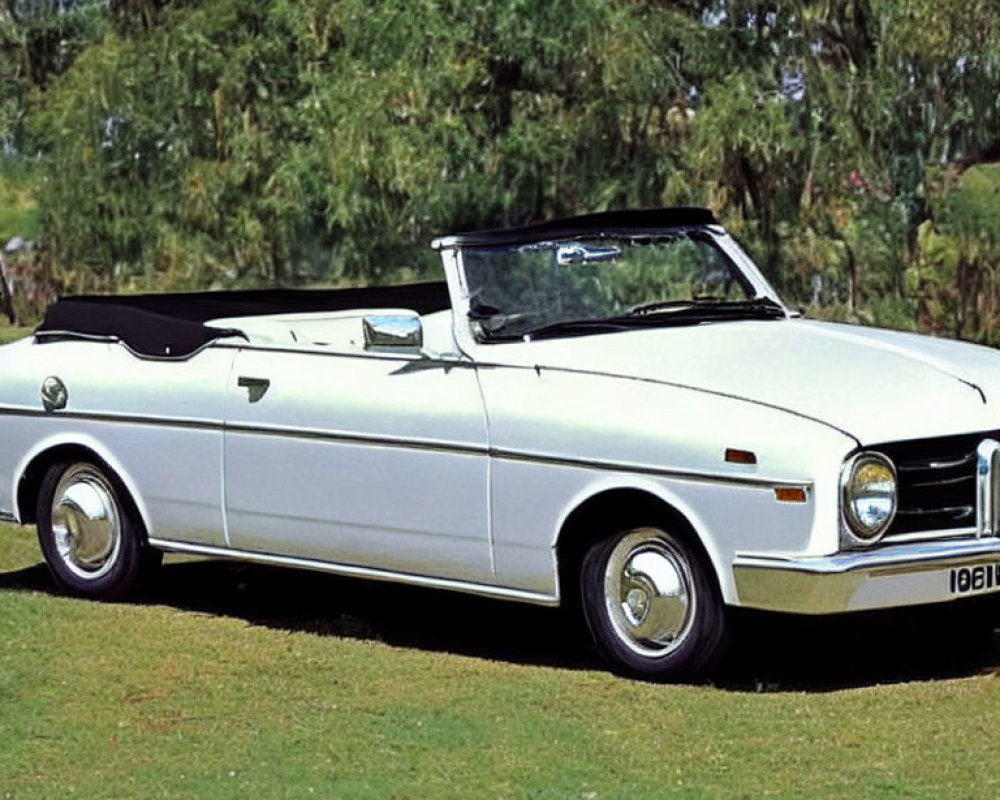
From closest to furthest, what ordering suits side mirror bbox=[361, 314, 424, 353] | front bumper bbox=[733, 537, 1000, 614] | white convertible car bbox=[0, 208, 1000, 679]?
1. front bumper bbox=[733, 537, 1000, 614]
2. white convertible car bbox=[0, 208, 1000, 679]
3. side mirror bbox=[361, 314, 424, 353]

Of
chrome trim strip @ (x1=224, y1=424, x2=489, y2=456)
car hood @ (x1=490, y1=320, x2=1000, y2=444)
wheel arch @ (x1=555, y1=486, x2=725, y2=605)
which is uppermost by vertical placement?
car hood @ (x1=490, y1=320, x2=1000, y2=444)

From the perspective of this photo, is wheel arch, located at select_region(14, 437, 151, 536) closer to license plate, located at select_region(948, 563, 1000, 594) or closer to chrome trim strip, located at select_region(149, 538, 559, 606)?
chrome trim strip, located at select_region(149, 538, 559, 606)

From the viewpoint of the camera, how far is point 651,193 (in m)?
25.3

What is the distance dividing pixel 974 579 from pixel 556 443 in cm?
150

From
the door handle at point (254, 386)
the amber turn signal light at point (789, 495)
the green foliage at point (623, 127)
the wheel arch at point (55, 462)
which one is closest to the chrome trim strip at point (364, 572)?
the wheel arch at point (55, 462)

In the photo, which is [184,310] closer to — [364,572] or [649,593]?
[364,572]

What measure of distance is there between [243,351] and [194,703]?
6.67ft

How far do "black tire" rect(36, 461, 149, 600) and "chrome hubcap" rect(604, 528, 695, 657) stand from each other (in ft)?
8.76

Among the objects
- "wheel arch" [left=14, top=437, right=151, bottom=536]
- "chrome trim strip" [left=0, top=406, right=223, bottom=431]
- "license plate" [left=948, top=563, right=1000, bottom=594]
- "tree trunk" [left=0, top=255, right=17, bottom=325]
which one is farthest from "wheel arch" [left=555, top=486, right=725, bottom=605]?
"tree trunk" [left=0, top=255, right=17, bottom=325]

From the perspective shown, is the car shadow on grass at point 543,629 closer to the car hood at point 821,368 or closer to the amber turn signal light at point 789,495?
the amber turn signal light at point 789,495

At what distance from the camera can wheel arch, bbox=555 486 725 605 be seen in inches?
338

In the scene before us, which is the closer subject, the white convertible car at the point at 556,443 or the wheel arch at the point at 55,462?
the white convertible car at the point at 556,443

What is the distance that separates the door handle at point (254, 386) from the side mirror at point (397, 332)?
2.14 ft

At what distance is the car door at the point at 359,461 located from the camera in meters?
9.27
